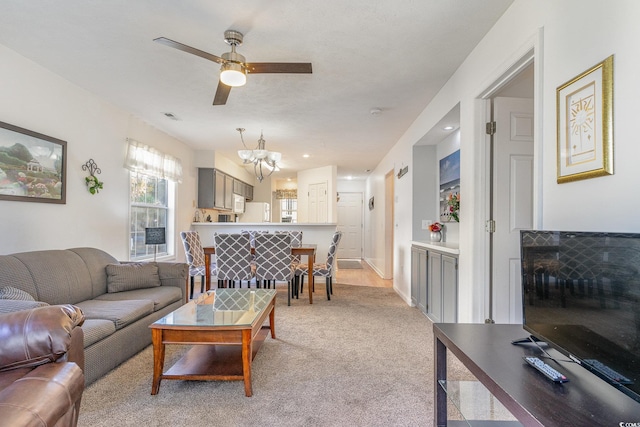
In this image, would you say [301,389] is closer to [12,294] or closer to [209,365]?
[209,365]

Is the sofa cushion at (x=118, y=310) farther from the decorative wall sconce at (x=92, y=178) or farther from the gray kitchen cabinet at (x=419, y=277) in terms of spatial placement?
the gray kitchen cabinet at (x=419, y=277)

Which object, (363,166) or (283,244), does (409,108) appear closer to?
(283,244)

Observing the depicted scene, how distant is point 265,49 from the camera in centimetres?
256

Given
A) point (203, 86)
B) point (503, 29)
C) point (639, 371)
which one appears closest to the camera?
point (639, 371)

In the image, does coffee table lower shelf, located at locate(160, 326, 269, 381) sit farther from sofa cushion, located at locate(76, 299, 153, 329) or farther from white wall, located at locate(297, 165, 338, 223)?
white wall, located at locate(297, 165, 338, 223)

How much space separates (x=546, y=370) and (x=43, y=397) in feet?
5.37

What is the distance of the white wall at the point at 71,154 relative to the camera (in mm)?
2691

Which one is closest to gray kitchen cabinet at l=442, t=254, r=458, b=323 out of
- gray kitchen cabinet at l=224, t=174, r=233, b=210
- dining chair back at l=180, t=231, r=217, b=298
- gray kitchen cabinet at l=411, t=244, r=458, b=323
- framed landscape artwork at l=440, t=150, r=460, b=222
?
gray kitchen cabinet at l=411, t=244, r=458, b=323

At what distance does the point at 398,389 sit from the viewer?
2.11 meters

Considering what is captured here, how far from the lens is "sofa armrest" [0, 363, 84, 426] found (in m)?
0.97

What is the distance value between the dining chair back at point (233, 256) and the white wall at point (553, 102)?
259 cm

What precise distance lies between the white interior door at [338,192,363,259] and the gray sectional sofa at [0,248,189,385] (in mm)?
6890

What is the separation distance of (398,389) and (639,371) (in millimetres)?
1530

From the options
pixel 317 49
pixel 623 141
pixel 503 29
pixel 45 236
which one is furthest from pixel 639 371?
pixel 45 236
